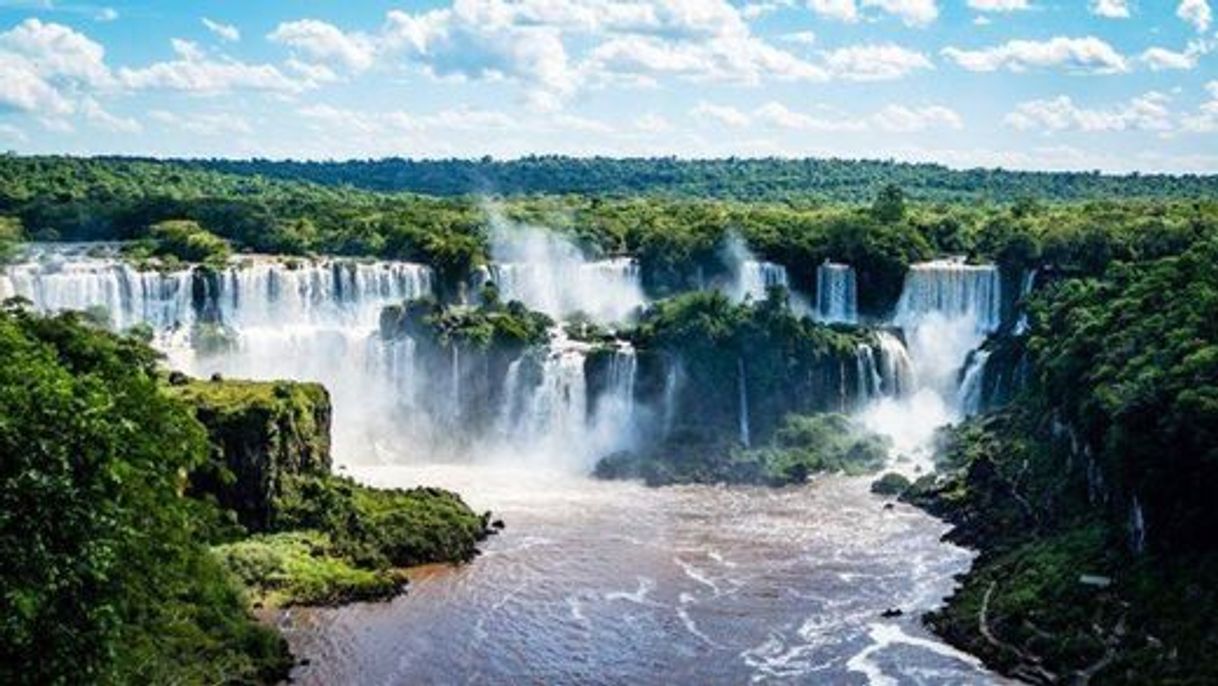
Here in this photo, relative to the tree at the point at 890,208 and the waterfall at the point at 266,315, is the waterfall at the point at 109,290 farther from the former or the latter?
the tree at the point at 890,208

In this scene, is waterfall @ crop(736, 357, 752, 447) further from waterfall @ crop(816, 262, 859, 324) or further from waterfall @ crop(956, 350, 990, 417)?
waterfall @ crop(816, 262, 859, 324)

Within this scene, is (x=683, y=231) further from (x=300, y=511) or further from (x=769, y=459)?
(x=300, y=511)

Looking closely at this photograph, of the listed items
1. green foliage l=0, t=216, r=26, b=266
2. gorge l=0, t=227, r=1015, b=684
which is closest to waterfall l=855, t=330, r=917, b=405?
gorge l=0, t=227, r=1015, b=684

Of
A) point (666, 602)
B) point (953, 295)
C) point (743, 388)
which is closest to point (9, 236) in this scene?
point (743, 388)

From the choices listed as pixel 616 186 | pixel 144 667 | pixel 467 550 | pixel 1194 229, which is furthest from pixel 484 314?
pixel 616 186

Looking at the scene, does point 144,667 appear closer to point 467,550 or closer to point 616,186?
point 467,550

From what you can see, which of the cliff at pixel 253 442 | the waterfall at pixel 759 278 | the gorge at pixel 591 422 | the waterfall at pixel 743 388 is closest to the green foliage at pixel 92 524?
the gorge at pixel 591 422
